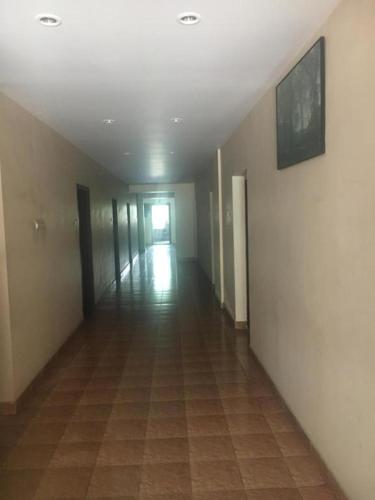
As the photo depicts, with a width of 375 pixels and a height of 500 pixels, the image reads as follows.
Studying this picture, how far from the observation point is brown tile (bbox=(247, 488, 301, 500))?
2.16m

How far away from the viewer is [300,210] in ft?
8.40

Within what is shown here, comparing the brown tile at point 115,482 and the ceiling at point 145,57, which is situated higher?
the ceiling at point 145,57

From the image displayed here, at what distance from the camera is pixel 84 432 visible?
2.88m

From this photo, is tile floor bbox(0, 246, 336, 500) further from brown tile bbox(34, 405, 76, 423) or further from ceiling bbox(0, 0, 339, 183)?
ceiling bbox(0, 0, 339, 183)

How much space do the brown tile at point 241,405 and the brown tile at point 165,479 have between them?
2.61ft

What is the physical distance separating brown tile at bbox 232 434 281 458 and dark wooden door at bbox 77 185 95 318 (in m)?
3.99

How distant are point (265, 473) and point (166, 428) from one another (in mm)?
809

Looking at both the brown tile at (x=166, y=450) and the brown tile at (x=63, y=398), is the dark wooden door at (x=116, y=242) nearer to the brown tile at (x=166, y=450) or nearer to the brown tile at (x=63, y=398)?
the brown tile at (x=63, y=398)

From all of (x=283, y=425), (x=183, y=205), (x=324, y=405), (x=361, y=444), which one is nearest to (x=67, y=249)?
(x=283, y=425)

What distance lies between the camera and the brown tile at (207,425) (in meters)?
2.83

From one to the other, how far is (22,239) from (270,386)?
2.44m

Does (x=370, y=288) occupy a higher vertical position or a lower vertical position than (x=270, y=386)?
higher

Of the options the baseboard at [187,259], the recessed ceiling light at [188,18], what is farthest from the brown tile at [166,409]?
the baseboard at [187,259]

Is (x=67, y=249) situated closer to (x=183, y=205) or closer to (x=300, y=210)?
(x=300, y=210)
